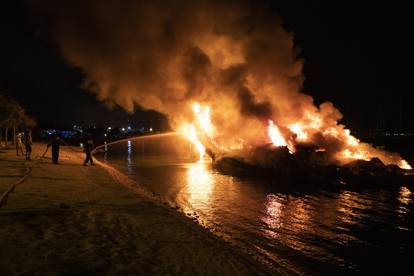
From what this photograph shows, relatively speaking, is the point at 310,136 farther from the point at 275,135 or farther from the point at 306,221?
the point at 306,221

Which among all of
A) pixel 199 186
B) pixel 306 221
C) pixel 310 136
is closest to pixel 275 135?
pixel 310 136

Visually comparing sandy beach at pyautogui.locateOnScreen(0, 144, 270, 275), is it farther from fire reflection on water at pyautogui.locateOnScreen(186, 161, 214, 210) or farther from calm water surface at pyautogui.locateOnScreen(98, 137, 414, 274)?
fire reflection on water at pyautogui.locateOnScreen(186, 161, 214, 210)

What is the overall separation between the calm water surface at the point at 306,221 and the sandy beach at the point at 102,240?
6.09ft

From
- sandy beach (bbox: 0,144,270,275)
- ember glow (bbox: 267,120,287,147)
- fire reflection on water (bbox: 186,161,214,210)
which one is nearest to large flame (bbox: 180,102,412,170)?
ember glow (bbox: 267,120,287,147)

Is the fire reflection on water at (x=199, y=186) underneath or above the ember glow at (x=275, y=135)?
underneath

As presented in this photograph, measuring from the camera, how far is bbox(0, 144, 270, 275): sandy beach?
781 cm

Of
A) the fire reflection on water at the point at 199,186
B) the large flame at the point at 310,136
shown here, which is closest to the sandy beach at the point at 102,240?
the fire reflection on water at the point at 199,186

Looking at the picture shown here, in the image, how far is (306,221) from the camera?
15250 mm

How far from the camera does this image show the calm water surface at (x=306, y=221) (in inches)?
427

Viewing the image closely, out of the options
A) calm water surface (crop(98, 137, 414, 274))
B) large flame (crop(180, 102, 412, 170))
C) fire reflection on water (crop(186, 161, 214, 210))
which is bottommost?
calm water surface (crop(98, 137, 414, 274))

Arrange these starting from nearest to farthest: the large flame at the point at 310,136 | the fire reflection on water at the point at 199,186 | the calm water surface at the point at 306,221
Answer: the calm water surface at the point at 306,221, the fire reflection on water at the point at 199,186, the large flame at the point at 310,136

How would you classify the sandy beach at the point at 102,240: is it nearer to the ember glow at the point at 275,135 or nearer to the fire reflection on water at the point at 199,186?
the fire reflection on water at the point at 199,186

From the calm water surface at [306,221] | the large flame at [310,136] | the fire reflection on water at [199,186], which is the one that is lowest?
the calm water surface at [306,221]

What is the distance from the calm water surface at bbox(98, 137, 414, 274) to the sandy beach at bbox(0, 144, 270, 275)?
1.86 m
